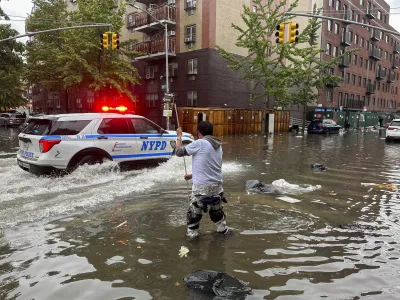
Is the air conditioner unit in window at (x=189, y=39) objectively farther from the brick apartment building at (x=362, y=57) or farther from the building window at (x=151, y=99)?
the brick apartment building at (x=362, y=57)

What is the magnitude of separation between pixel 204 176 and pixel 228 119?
24647 millimetres

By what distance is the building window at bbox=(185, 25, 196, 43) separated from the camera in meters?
30.9

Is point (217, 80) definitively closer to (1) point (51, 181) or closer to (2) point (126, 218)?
(1) point (51, 181)

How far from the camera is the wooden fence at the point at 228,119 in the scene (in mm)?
26828

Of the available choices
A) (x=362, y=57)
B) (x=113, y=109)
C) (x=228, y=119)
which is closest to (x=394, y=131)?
(x=228, y=119)

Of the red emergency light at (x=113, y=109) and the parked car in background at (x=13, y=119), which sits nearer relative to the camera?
the red emergency light at (x=113, y=109)

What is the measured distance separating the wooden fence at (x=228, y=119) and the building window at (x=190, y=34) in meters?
7.28

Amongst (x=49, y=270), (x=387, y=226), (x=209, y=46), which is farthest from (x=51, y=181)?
(x=209, y=46)

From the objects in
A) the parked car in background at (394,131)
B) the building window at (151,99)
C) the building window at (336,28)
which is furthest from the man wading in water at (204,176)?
the building window at (336,28)

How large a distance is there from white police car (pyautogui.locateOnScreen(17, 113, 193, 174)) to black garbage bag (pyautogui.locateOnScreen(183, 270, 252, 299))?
579 cm

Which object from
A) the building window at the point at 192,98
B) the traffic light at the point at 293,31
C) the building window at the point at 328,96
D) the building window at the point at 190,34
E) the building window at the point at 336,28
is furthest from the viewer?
the building window at the point at 336,28

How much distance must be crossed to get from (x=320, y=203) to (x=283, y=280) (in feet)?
12.1

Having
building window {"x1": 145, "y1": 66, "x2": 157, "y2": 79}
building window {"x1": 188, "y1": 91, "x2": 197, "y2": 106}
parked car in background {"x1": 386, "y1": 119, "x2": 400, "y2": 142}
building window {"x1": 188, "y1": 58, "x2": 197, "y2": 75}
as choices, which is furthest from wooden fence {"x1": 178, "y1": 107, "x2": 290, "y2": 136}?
parked car in background {"x1": 386, "y1": 119, "x2": 400, "y2": 142}

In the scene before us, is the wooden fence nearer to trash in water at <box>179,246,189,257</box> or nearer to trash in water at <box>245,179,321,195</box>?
trash in water at <box>245,179,321,195</box>
